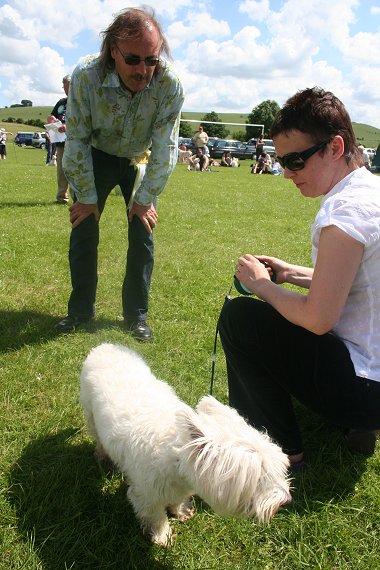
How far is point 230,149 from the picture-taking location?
124ft

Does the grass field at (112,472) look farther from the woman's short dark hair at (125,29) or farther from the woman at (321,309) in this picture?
the woman's short dark hair at (125,29)

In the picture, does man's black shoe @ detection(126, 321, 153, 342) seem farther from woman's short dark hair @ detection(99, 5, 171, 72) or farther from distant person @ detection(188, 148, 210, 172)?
distant person @ detection(188, 148, 210, 172)

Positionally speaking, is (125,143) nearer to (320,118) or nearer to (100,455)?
(320,118)

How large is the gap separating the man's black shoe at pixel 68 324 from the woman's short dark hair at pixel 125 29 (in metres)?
1.91

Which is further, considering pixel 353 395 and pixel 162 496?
pixel 353 395

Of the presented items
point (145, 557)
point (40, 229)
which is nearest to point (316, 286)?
point (145, 557)

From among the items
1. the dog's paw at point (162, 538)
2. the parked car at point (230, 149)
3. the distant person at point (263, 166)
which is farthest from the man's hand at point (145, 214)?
the parked car at point (230, 149)

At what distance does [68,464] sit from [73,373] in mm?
871

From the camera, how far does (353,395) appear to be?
196cm

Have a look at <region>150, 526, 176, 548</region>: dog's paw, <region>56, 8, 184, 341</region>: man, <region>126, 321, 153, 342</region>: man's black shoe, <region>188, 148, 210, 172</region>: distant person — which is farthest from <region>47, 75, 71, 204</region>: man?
<region>188, 148, 210, 172</region>: distant person

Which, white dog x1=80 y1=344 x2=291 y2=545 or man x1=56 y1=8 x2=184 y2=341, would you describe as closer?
white dog x1=80 y1=344 x2=291 y2=545

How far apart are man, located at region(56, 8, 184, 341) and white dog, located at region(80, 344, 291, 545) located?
4.42 feet

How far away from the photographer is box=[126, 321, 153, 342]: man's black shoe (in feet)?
12.0

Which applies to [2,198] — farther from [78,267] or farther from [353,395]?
[353,395]
